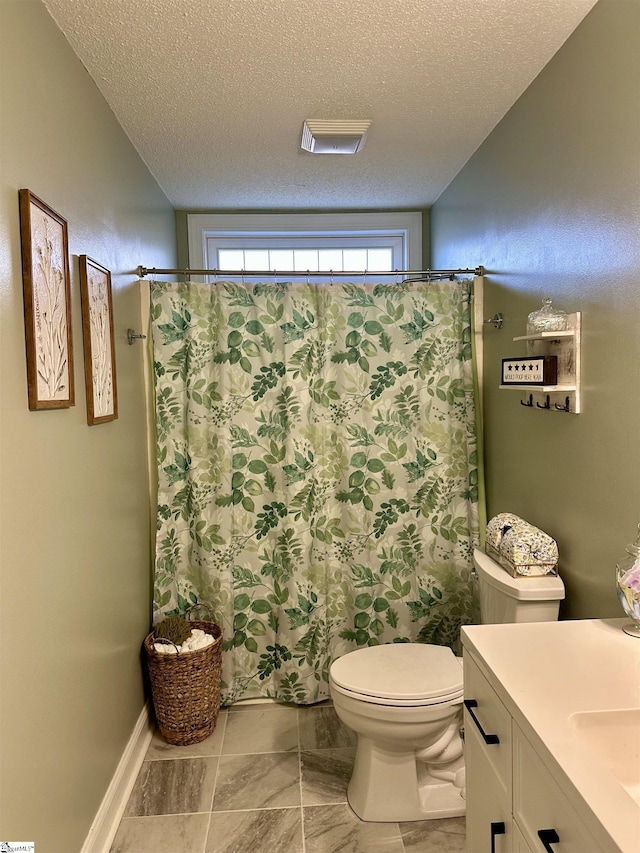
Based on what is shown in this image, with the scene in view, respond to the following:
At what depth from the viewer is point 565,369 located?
185 cm

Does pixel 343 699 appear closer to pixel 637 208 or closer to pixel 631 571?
pixel 631 571

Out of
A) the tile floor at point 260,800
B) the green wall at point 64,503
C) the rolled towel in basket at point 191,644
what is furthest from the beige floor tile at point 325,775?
the green wall at point 64,503

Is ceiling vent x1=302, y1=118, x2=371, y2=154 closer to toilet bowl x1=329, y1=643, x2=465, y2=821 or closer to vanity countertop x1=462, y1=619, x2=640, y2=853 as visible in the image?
vanity countertop x1=462, y1=619, x2=640, y2=853

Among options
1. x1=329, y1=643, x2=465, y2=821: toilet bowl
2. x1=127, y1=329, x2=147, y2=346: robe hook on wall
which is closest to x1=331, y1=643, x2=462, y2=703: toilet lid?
x1=329, y1=643, x2=465, y2=821: toilet bowl

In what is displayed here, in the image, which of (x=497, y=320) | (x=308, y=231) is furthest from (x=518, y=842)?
(x=308, y=231)

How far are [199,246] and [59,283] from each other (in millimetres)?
2009

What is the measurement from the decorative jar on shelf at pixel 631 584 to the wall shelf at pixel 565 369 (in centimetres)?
47

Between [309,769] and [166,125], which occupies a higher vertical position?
[166,125]

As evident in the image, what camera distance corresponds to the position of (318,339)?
2.71 metres

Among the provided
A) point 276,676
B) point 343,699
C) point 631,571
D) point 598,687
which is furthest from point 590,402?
point 276,676

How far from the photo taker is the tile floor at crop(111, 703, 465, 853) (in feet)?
6.50

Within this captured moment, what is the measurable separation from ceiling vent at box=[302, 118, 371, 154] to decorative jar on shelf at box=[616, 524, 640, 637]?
175 cm

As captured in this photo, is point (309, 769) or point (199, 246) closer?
point (309, 769)

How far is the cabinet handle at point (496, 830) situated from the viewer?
1.25m
